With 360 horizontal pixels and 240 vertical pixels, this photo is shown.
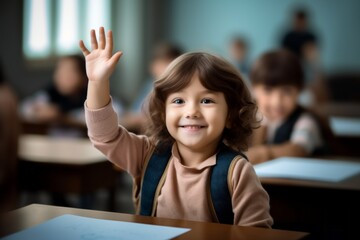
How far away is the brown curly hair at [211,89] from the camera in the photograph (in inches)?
76.4

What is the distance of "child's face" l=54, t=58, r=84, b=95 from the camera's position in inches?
232

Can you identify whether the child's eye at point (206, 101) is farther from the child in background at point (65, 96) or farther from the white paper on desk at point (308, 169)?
the child in background at point (65, 96)

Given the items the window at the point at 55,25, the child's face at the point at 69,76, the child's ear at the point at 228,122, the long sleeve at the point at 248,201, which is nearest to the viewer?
the long sleeve at the point at 248,201

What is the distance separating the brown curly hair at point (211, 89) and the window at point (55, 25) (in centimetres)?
808

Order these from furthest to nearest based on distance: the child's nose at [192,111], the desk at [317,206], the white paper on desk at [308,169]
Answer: the white paper on desk at [308,169]
the desk at [317,206]
the child's nose at [192,111]

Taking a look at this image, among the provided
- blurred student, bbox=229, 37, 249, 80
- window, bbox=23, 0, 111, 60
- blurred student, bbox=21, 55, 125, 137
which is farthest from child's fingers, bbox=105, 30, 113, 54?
blurred student, bbox=229, 37, 249, 80

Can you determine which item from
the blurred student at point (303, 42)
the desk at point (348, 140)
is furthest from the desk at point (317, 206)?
the blurred student at point (303, 42)

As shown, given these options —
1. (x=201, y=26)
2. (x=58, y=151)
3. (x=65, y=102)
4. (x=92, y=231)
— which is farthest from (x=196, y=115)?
(x=201, y=26)

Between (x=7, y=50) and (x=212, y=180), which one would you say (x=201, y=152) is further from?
(x=7, y=50)

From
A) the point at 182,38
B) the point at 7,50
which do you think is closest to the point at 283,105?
the point at 7,50

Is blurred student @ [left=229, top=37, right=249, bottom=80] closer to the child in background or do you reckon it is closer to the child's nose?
the child in background

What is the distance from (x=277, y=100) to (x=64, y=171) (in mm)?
1136

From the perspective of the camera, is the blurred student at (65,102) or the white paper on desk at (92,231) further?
the blurred student at (65,102)

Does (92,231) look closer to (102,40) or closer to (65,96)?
(102,40)
